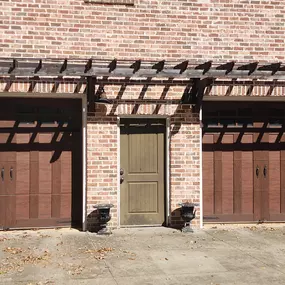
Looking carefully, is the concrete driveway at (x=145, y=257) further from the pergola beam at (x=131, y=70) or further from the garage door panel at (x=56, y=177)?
the pergola beam at (x=131, y=70)

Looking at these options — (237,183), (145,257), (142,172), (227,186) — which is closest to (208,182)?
(227,186)

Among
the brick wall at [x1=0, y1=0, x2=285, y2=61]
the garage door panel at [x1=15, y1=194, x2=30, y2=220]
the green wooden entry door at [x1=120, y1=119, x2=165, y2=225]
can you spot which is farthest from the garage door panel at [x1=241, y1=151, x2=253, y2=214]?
the garage door panel at [x1=15, y1=194, x2=30, y2=220]

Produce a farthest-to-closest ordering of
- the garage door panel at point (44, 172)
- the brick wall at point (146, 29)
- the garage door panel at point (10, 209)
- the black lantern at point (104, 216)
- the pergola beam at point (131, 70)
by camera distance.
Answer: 1. the garage door panel at point (44, 172)
2. the garage door panel at point (10, 209)
3. the brick wall at point (146, 29)
4. the black lantern at point (104, 216)
5. the pergola beam at point (131, 70)

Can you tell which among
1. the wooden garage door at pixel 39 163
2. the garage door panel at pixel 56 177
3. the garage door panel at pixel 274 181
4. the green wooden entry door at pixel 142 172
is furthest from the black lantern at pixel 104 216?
the garage door panel at pixel 274 181

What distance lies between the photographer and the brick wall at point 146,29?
321 inches

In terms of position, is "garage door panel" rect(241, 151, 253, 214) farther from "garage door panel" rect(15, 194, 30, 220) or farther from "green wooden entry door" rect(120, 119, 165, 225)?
"garage door panel" rect(15, 194, 30, 220)

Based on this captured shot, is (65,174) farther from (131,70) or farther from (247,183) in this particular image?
(247,183)

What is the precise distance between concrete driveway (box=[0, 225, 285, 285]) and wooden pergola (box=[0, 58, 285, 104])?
2894 mm

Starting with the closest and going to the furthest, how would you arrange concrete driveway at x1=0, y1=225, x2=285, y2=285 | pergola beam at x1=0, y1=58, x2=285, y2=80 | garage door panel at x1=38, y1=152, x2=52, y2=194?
concrete driveway at x1=0, y1=225, x2=285, y2=285 < pergola beam at x1=0, y1=58, x2=285, y2=80 < garage door panel at x1=38, y1=152, x2=52, y2=194

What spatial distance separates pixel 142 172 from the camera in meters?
8.62

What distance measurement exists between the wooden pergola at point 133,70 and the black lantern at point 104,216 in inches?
87.8

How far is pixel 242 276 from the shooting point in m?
5.67

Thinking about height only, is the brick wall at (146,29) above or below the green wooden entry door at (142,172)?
above

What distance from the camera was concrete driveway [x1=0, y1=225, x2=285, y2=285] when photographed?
5.56 metres
